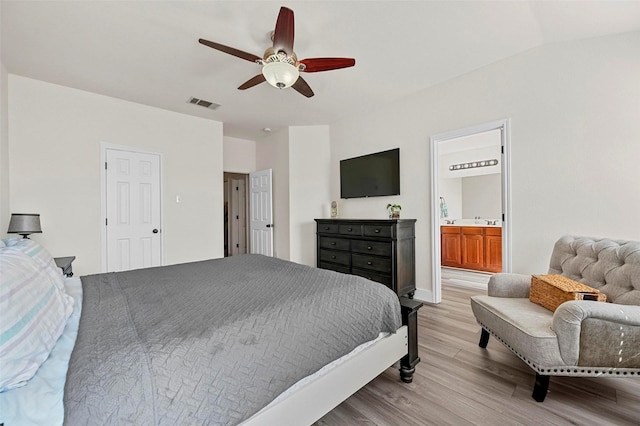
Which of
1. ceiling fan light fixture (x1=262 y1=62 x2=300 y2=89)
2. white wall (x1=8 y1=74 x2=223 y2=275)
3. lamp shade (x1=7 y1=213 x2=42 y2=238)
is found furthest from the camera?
white wall (x1=8 y1=74 x2=223 y2=275)

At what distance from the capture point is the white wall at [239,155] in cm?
538

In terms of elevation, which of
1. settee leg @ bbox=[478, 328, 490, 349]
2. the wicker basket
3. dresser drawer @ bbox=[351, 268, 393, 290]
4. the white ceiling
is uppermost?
the white ceiling

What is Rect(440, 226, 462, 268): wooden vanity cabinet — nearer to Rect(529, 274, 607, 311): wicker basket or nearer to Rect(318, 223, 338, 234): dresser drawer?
Rect(318, 223, 338, 234): dresser drawer

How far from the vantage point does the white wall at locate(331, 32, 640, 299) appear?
220cm

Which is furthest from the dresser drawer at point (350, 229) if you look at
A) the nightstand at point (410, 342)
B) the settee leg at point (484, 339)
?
Result: the nightstand at point (410, 342)

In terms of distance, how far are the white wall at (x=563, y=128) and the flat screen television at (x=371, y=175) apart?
72 centimetres

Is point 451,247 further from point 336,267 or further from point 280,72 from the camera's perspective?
point 280,72

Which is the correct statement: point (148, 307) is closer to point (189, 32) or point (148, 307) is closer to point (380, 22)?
point (189, 32)

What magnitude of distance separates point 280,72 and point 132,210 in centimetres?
300

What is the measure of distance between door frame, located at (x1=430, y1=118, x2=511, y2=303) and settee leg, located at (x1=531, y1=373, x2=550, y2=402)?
141cm

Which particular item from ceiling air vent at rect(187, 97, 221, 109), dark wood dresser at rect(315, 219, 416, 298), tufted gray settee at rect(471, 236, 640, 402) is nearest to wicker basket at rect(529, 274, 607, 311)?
tufted gray settee at rect(471, 236, 640, 402)

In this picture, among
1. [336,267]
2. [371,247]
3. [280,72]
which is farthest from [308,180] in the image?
[280,72]

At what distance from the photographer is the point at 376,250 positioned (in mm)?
3426

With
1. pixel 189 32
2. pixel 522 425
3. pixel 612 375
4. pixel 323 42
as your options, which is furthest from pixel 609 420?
pixel 189 32
